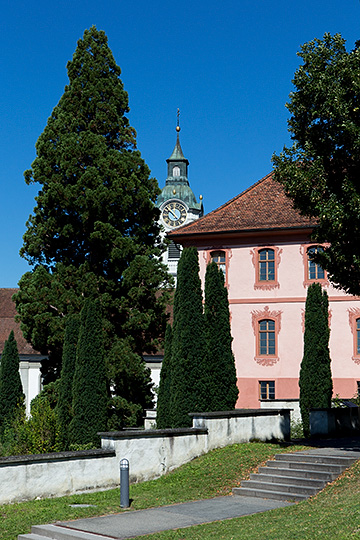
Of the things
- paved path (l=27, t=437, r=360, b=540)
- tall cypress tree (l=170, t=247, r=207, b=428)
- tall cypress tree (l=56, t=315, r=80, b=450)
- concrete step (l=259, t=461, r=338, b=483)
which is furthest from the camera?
tall cypress tree (l=56, t=315, r=80, b=450)

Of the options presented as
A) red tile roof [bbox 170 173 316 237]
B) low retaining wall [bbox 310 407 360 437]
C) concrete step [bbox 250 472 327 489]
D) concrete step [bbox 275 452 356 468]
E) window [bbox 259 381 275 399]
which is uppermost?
red tile roof [bbox 170 173 316 237]

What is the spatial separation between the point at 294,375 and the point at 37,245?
1323cm

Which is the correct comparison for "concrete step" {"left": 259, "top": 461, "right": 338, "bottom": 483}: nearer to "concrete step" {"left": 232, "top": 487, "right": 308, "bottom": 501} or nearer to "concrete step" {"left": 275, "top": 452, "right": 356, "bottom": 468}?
"concrete step" {"left": 275, "top": 452, "right": 356, "bottom": 468}

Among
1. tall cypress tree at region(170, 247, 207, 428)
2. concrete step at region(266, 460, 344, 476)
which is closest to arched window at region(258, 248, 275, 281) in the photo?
tall cypress tree at region(170, 247, 207, 428)

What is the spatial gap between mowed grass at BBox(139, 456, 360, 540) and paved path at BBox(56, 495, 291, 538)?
1.42 ft

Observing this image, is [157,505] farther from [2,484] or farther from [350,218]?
[350,218]

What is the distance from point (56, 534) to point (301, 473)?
225 inches

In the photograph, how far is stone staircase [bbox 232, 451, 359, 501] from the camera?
12.8 metres

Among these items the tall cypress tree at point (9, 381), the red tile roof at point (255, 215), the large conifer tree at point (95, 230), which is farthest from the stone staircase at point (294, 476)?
the tall cypress tree at point (9, 381)

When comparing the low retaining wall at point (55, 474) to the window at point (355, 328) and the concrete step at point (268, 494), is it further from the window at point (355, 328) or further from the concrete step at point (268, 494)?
the window at point (355, 328)

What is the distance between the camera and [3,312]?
47188mm

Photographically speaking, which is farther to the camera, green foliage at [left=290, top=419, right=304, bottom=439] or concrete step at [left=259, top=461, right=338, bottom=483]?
green foliage at [left=290, top=419, right=304, bottom=439]

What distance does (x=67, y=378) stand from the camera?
23.9 m

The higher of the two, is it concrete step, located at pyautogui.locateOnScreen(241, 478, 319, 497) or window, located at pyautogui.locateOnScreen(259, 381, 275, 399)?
window, located at pyautogui.locateOnScreen(259, 381, 275, 399)
